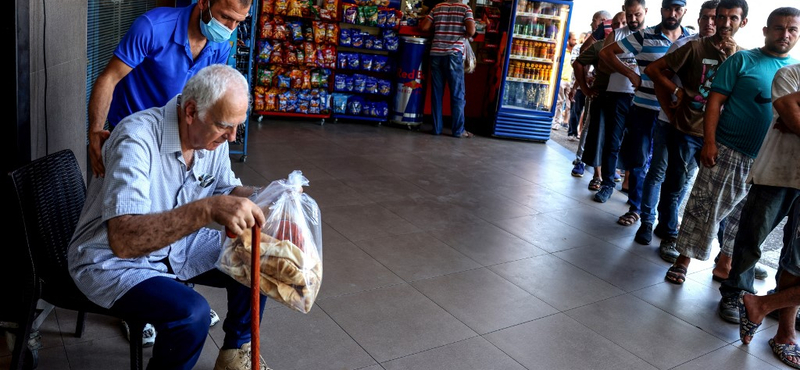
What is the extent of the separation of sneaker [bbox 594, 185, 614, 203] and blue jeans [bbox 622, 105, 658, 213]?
451mm

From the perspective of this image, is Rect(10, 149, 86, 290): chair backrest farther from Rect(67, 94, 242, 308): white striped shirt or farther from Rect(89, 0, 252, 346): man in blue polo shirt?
Rect(89, 0, 252, 346): man in blue polo shirt

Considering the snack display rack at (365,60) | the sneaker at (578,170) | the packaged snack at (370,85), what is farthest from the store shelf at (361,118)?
the sneaker at (578,170)

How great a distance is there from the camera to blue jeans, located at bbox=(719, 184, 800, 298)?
3.42 meters

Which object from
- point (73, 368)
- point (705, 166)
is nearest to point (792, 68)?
point (705, 166)

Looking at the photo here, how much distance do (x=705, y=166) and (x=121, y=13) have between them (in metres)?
3.98

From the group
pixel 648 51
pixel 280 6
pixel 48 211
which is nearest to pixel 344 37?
pixel 280 6

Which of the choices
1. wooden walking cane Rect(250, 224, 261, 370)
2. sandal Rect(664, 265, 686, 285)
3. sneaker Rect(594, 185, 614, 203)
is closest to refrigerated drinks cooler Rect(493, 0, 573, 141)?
sneaker Rect(594, 185, 614, 203)

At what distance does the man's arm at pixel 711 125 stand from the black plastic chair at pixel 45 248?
319 cm

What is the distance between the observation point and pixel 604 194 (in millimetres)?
5797

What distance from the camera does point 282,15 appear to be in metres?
7.71

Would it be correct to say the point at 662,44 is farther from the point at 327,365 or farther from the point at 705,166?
the point at 327,365

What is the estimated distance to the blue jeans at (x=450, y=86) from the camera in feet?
26.0

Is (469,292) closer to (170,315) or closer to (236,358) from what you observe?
(236,358)

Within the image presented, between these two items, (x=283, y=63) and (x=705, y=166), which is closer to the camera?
(x=705, y=166)
